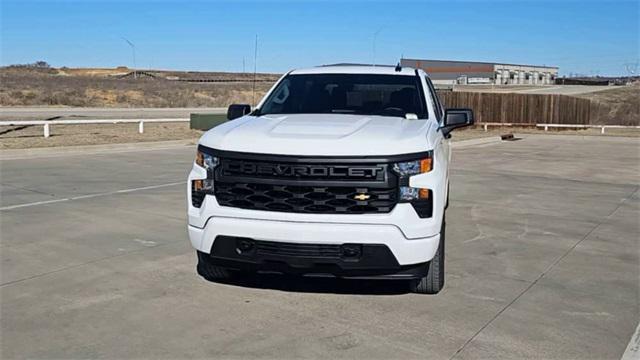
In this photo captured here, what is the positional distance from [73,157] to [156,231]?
9.63m

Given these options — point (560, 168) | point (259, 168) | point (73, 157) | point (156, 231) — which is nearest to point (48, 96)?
point (73, 157)

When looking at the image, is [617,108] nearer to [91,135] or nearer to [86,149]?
[91,135]

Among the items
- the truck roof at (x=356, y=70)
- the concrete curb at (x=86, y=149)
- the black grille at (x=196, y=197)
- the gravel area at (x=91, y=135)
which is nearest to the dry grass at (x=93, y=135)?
the gravel area at (x=91, y=135)

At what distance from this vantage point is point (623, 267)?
21.3 ft

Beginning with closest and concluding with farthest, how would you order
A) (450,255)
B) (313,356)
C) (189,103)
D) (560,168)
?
(313,356) → (450,255) → (560,168) → (189,103)

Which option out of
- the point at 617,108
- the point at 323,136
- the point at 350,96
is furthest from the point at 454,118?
the point at 617,108

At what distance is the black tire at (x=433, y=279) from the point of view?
5.21 meters

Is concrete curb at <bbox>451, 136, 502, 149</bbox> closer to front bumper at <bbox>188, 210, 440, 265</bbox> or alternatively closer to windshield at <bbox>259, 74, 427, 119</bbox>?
windshield at <bbox>259, 74, 427, 119</bbox>

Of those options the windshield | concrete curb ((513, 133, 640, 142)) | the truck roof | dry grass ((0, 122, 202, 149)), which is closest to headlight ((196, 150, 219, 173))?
the windshield

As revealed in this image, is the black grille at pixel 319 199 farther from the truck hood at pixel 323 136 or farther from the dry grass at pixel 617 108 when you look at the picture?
the dry grass at pixel 617 108

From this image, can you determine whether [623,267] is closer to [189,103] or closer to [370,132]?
[370,132]

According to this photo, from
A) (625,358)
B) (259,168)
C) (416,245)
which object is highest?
(259,168)

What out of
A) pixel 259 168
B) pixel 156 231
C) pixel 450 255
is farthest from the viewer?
pixel 156 231

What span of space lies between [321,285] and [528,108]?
3241cm
